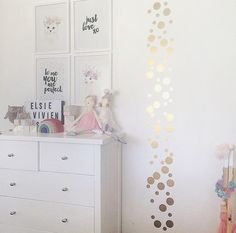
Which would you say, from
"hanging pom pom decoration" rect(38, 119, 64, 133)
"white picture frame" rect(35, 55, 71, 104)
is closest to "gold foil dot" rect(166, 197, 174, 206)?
"hanging pom pom decoration" rect(38, 119, 64, 133)

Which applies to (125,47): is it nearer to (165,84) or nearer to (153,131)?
(165,84)

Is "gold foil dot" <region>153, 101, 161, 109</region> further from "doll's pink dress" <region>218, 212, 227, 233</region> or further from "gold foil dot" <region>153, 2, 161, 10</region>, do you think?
"doll's pink dress" <region>218, 212, 227, 233</region>

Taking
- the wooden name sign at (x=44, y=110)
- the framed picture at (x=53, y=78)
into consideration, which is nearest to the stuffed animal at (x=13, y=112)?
the wooden name sign at (x=44, y=110)

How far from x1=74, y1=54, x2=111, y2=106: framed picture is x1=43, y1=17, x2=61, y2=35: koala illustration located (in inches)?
12.1

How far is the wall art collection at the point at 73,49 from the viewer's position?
2271 millimetres

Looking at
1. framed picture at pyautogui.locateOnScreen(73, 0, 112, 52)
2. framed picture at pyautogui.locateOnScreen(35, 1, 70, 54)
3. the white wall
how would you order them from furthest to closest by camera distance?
framed picture at pyautogui.locateOnScreen(35, 1, 70, 54) → framed picture at pyautogui.locateOnScreen(73, 0, 112, 52) → the white wall

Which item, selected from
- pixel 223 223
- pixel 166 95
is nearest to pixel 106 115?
pixel 166 95

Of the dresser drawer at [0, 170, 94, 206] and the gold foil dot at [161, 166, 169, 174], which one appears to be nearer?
the dresser drawer at [0, 170, 94, 206]

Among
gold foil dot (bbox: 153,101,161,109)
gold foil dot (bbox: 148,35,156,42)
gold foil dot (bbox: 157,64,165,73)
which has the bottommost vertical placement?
gold foil dot (bbox: 153,101,161,109)

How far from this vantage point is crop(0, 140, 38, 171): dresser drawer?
2.04 metres

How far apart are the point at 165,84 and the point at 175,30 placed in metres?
0.39

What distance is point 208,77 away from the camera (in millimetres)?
2037

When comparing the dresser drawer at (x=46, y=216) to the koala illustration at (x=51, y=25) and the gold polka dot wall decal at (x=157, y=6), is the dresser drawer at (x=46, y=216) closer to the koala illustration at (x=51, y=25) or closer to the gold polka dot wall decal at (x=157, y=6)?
the koala illustration at (x=51, y=25)

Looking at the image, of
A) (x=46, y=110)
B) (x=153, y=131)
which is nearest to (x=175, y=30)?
(x=153, y=131)
